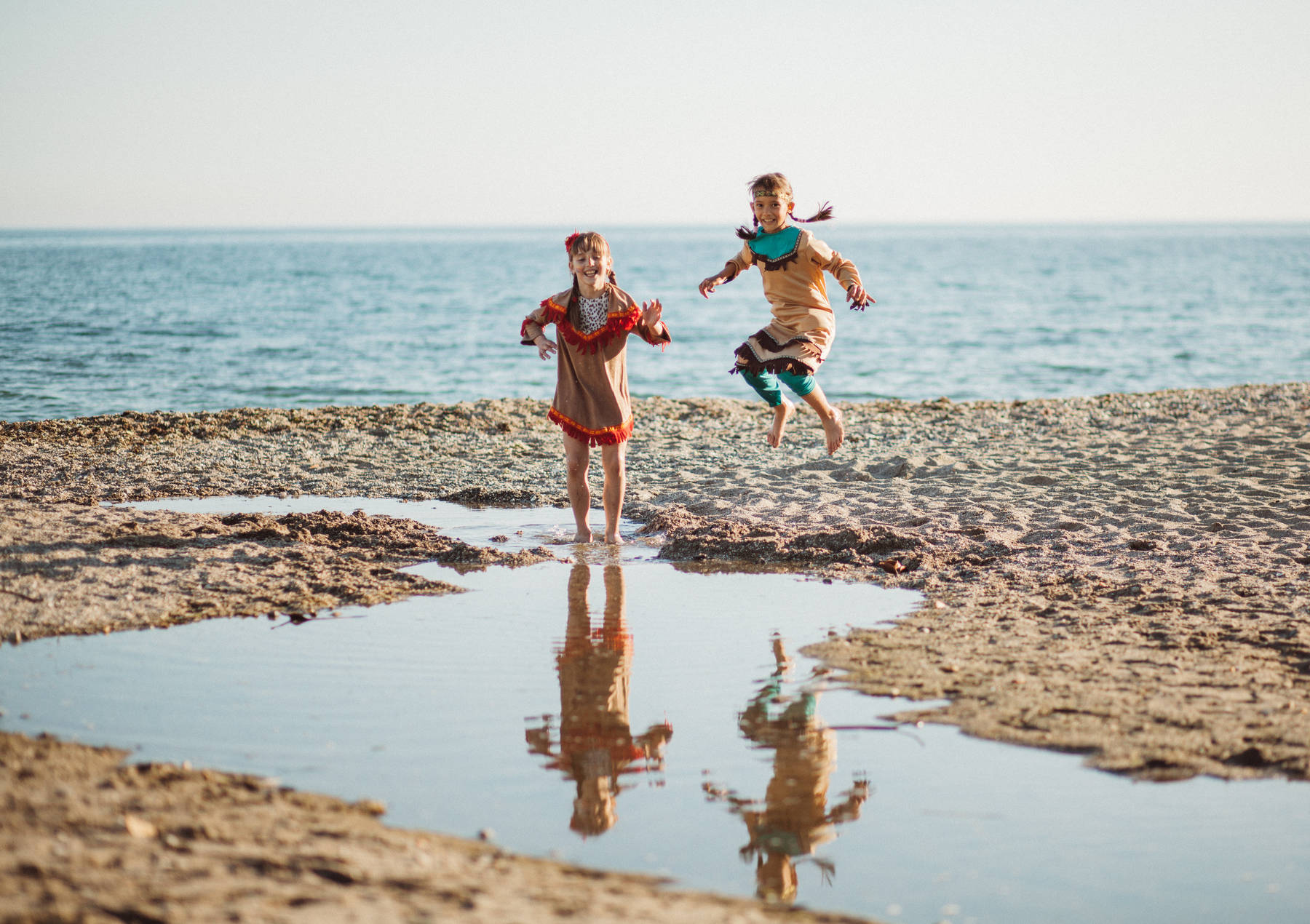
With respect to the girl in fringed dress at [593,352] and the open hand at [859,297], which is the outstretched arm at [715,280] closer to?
the girl in fringed dress at [593,352]

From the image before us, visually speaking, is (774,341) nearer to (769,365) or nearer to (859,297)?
(769,365)

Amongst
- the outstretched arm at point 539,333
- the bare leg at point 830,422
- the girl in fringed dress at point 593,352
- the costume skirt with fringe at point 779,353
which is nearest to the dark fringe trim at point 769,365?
the costume skirt with fringe at point 779,353

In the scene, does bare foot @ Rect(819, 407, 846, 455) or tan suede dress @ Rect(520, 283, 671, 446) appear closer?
tan suede dress @ Rect(520, 283, 671, 446)

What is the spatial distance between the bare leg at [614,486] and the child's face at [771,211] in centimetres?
166

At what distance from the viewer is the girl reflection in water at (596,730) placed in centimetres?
341

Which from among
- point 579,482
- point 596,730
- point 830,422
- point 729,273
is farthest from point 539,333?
point 596,730

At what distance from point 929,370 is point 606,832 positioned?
17.8 m

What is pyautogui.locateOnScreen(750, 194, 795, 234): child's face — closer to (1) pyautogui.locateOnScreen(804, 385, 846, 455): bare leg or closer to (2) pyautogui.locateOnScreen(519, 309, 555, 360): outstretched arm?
(1) pyautogui.locateOnScreen(804, 385, 846, 455): bare leg

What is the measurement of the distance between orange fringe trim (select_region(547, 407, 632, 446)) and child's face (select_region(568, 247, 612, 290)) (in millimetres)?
781

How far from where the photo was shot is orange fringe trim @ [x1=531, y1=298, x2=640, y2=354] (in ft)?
21.2

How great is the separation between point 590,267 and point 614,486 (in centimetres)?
130

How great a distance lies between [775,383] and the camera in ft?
23.9

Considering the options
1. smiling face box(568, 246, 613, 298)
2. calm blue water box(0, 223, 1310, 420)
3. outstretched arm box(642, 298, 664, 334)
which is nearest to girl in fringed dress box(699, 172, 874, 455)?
outstretched arm box(642, 298, 664, 334)

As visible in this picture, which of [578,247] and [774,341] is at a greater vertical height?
[578,247]
